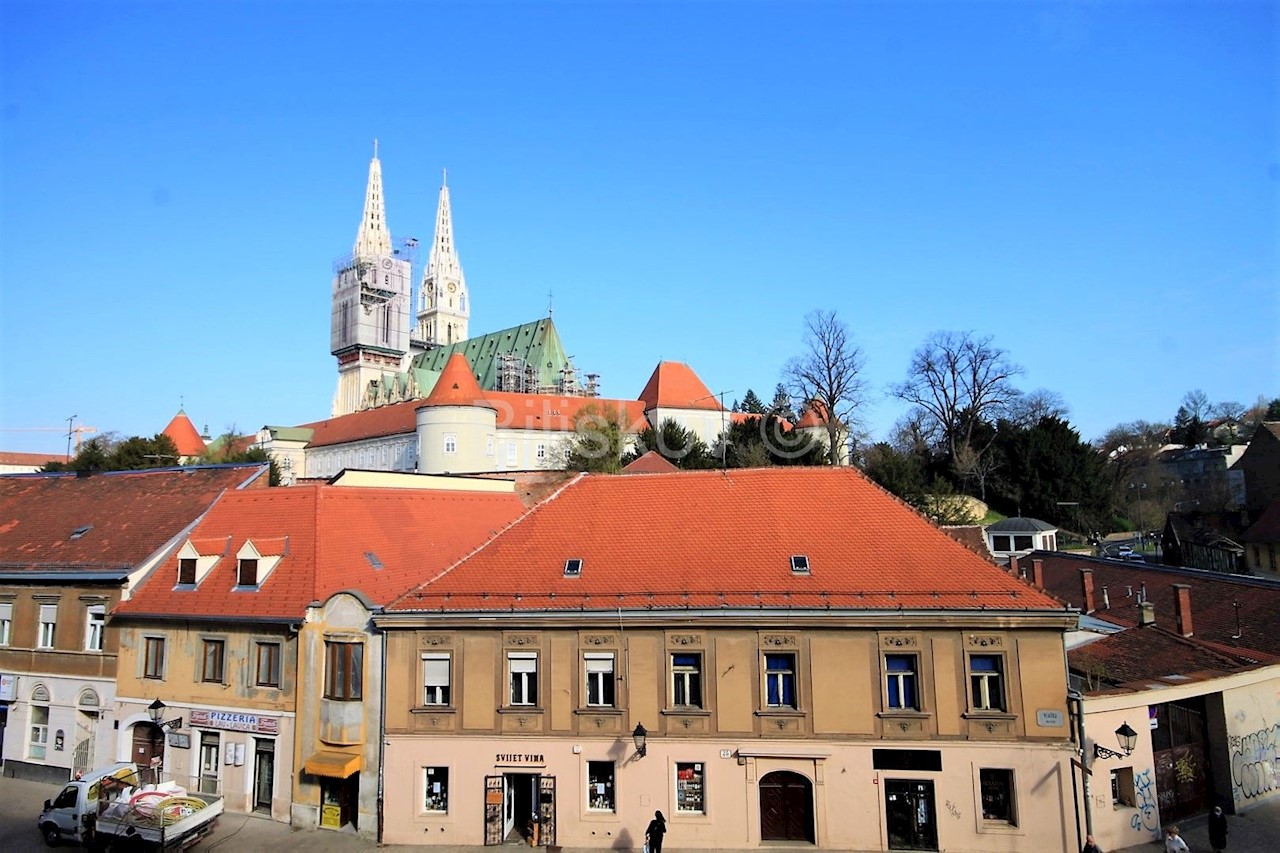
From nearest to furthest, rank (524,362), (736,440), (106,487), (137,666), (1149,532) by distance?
(137,666), (106,487), (736,440), (1149,532), (524,362)

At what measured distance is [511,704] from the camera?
1864 cm

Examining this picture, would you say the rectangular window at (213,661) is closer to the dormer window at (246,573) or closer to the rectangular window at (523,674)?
the dormer window at (246,573)

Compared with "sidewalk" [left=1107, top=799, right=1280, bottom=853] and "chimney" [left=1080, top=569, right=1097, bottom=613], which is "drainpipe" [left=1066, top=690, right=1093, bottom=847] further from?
"chimney" [left=1080, top=569, right=1097, bottom=613]

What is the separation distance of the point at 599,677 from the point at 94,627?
14899 mm

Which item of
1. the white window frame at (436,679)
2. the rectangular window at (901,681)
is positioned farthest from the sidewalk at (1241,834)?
the white window frame at (436,679)

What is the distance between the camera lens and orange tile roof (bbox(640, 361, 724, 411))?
83.9 meters

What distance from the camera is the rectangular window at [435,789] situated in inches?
731

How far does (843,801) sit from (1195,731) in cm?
849

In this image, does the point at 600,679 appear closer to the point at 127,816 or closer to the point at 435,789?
the point at 435,789

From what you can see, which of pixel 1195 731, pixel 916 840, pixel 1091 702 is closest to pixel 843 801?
pixel 916 840

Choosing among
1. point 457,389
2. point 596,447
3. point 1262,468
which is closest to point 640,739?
point 596,447

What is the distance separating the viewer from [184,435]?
86562 millimetres

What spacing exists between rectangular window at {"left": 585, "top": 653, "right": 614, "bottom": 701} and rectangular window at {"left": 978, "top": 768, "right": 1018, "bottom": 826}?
303 inches

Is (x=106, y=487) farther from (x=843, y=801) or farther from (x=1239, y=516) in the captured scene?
(x=1239, y=516)
